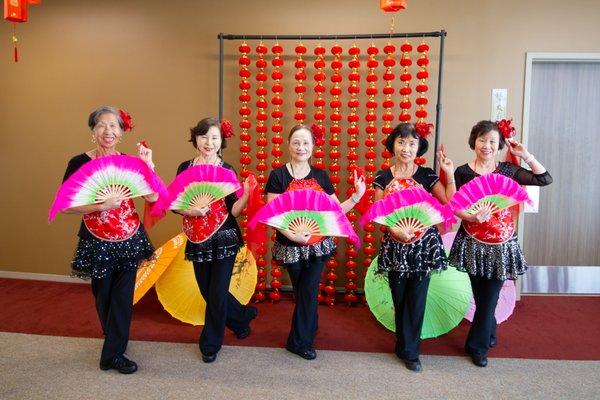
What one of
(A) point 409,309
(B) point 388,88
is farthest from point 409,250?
(B) point 388,88

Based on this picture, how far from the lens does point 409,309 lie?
8.25ft

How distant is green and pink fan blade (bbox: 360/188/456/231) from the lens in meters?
2.35

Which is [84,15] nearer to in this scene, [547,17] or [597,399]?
[547,17]

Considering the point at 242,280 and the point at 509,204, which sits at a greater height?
the point at 509,204

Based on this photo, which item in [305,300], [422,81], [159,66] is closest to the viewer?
[305,300]

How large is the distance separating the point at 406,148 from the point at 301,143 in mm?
568

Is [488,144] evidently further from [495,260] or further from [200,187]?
[200,187]

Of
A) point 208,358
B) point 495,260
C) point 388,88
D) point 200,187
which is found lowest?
point 208,358

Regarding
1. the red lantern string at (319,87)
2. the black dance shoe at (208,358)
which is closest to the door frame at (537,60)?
the red lantern string at (319,87)

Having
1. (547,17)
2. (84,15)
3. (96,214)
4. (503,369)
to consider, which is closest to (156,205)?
(96,214)

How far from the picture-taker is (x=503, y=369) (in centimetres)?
251

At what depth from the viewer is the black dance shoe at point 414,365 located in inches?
98.1

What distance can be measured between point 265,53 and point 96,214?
Answer: 1.88 meters

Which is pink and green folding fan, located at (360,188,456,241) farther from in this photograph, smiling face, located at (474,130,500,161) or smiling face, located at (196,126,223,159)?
smiling face, located at (196,126,223,159)
